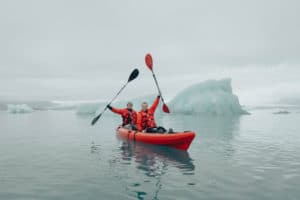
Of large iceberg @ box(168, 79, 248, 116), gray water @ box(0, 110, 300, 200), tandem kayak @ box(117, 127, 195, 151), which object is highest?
large iceberg @ box(168, 79, 248, 116)

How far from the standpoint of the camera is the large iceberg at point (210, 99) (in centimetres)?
3641

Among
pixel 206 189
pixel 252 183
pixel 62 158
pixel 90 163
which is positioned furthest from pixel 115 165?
pixel 252 183

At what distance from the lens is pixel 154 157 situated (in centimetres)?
841

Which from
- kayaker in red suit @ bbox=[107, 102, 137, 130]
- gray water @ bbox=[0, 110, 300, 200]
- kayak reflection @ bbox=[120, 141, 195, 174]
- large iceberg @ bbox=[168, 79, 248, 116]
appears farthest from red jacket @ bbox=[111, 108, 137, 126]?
large iceberg @ bbox=[168, 79, 248, 116]

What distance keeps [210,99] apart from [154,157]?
29.0 m

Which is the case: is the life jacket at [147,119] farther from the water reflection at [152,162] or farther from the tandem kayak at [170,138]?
the water reflection at [152,162]

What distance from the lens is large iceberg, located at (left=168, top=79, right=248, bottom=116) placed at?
1433 inches

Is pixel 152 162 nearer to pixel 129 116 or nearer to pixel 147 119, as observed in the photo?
pixel 147 119

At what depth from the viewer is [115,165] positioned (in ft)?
23.8

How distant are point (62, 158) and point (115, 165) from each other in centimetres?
200

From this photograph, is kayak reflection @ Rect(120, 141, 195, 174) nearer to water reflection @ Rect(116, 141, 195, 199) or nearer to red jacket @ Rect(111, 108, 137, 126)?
water reflection @ Rect(116, 141, 195, 199)

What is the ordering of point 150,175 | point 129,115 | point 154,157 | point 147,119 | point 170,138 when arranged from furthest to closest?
point 129,115 → point 147,119 → point 170,138 → point 154,157 → point 150,175

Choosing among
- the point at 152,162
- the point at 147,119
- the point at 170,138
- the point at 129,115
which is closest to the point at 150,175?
the point at 152,162

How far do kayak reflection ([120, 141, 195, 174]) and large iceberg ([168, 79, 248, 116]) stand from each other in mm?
27157
